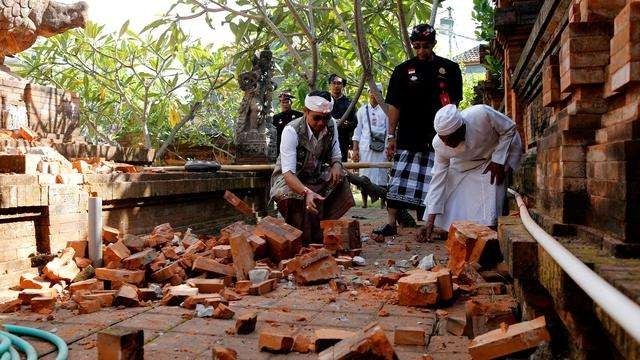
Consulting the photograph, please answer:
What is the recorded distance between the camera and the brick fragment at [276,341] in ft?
7.69

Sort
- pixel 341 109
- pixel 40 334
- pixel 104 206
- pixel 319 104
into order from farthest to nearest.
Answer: pixel 341 109 < pixel 319 104 < pixel 104 206 < pixel 40 334

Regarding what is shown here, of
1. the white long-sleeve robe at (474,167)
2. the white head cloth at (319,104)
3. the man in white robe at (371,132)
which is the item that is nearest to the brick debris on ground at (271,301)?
the white long-sleeve robe at (474,167)

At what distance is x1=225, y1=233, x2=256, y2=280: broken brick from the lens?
392cm

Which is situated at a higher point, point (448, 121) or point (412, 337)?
point (448, 121)

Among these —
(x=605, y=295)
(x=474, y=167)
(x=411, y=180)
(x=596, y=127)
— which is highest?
(x=596, y=127)

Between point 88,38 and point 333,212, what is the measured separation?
879 centimetres

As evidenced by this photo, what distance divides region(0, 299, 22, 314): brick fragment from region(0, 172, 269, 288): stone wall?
36cm

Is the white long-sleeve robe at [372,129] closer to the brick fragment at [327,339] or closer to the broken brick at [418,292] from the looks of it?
the broken brick at [418,292]

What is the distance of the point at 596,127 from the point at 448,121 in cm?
220

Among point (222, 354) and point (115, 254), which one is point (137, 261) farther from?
point (222, 354)

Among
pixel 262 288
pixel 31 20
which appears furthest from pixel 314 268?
pixel 31 20

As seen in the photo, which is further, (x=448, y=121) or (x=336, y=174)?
(x=336, y=174)

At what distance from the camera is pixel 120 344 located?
6.67ft

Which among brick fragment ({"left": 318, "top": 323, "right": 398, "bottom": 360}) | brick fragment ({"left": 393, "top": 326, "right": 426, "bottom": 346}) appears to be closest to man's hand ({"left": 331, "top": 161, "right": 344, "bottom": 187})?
brick fragment ({"left": 393, "top": 326, "right": 426, "bottom": 346})
